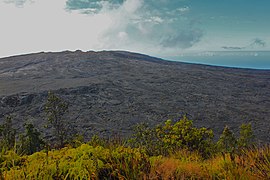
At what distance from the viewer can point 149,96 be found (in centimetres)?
4934

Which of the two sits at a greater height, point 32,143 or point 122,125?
point 32,143

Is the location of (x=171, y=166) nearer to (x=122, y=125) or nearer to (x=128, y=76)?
(x=122, y=125)

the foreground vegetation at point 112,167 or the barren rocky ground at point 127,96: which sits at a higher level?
the foreground vegetation at point 112,167

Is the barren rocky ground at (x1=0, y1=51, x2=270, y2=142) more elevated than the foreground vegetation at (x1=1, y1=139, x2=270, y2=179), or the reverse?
the foreground vegetation at (x1=1, y1=139, x2=270, y2=179)

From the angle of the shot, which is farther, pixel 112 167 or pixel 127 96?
pixel 127 96

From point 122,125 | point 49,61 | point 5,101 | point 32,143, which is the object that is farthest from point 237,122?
point 49,61

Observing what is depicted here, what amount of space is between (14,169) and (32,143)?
13331mm

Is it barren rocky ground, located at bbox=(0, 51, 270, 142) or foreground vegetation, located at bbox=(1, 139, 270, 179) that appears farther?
barren rocky ground, located at bbox=(0, 51, 270, 142)

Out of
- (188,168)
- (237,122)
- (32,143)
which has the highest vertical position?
(188,168)

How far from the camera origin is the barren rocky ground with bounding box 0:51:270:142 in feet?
125

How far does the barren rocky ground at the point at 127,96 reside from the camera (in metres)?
38.0

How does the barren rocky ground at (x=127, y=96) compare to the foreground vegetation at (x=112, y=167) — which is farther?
the barren rocky ground at (x=127, y=96)

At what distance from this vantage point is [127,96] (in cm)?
4862

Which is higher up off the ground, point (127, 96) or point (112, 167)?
point (112, 167)
